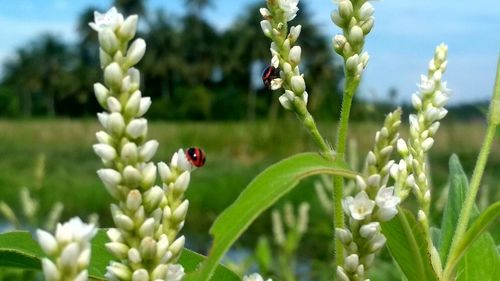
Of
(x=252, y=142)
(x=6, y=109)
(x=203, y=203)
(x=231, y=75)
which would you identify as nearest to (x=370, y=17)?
(x=203, y=203)

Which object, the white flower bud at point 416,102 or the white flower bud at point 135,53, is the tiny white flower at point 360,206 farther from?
the white flower bud at point 416,102

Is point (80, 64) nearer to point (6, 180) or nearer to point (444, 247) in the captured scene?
point (6, 180)

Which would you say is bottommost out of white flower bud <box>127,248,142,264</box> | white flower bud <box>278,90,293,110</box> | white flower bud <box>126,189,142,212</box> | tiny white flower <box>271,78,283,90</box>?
white flower bud <box>127,248,142,264</box>

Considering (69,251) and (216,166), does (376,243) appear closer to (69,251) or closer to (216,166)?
(69,251)

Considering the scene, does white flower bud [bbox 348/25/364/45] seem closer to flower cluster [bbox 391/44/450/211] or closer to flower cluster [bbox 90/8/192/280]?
flower cluster [bbox 391/44/450/211]

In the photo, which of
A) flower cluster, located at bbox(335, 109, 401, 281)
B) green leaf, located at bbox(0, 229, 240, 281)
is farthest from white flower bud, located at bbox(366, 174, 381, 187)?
green leaf, located at bbox(0, 229, 240, 281)

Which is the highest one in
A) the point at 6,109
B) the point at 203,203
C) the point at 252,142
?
the point at 6,109
